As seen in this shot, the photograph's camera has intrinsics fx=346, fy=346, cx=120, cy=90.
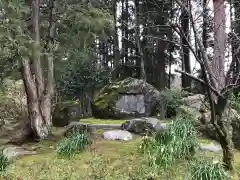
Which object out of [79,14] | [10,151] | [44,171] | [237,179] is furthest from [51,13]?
[237,179]

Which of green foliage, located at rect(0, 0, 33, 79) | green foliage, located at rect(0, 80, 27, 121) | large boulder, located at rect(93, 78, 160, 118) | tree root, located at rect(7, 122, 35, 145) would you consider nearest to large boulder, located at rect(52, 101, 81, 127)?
green foliage, located at rect(0, 80, 27, 121)

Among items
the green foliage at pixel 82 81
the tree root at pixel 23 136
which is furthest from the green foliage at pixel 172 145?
the green foliage at pixel 82 81

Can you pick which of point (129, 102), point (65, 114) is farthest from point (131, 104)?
point (65, 114)

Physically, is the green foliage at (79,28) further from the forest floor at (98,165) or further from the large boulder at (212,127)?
the large boulder at (212,127)

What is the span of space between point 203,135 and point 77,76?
686 centimetres

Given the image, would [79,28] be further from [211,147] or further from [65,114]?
[65,114]

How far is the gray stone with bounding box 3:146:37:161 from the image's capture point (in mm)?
6323

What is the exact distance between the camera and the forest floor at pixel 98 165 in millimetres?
5078

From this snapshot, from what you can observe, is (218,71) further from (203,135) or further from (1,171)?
(1,171)

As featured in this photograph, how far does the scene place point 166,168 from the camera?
510cm

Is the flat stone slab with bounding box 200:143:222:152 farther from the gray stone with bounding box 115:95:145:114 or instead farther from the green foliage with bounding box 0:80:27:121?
the green foliage with bounding box 0:80:27:121

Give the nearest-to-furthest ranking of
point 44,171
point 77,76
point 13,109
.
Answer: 1. point 44,171
2. point 13,109
3. point 77,76

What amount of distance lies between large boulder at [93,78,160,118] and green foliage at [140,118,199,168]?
3.94m

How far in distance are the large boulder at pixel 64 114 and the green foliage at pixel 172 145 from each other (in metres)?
5.26
